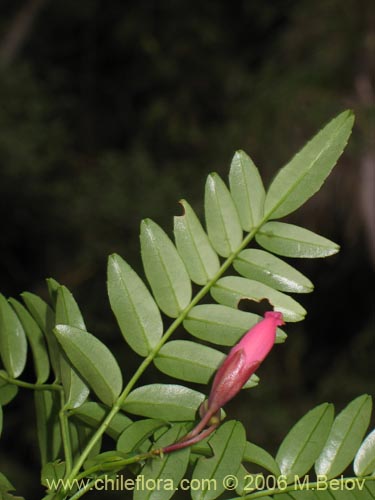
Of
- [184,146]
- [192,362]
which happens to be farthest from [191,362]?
[184,146]

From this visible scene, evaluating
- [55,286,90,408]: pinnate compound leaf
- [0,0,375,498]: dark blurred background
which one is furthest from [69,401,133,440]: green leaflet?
[0,0,375,498]: dark blurred background

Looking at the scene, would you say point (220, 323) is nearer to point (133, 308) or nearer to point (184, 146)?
point (133, 308)

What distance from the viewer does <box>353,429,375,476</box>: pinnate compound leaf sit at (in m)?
0.27

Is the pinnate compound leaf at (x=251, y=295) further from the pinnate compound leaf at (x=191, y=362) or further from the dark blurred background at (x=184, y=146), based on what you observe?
the dark blurred background at (x=184, y=146)

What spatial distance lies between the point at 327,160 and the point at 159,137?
Result: 5.95ft

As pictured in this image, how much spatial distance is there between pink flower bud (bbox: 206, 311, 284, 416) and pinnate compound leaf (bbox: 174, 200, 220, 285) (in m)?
0.05

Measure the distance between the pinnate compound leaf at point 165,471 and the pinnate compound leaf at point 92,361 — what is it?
3 centimetres

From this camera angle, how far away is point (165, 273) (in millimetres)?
285

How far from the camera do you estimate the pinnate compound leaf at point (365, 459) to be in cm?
27

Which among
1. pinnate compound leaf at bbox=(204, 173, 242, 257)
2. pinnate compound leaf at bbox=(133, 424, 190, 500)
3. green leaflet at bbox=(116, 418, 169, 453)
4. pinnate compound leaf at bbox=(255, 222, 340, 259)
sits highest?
pinnate compound leaf at bbox=(204, 173, 242, 257)

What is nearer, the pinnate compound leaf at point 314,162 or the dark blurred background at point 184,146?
the pinnate compound leaf at point 314,162

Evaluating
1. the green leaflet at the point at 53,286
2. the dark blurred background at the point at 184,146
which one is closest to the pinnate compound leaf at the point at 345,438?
the green leaflet at the point at 53,286

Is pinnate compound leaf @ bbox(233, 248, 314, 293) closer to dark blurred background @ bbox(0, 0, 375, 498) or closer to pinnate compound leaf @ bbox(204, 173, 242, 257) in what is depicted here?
pinnate compound leaf @ bbox(204, 173, 242, 257)

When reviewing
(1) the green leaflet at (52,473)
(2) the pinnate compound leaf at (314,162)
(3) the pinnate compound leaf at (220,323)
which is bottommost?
(1) the green leaflet at (52,473)
